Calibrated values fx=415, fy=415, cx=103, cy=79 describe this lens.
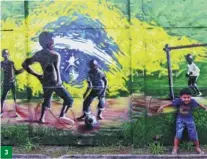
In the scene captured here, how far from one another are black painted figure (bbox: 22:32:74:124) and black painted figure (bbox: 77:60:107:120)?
0.90ft

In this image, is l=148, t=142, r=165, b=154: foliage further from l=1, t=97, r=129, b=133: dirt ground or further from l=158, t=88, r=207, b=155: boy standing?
l=1, t=97, r=129, b=133: dirt ground

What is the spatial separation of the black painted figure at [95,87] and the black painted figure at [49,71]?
0.90ft

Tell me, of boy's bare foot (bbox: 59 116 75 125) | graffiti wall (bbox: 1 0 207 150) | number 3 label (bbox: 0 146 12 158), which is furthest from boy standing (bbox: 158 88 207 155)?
number 3 label (bbox: 0 146 12 158)

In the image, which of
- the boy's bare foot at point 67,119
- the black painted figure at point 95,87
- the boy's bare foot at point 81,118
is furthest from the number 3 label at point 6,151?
the black painted figure at point 95,87

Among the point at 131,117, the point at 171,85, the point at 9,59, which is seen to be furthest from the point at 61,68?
the point at 171,85

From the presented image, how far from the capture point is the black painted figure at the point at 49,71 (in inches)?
260

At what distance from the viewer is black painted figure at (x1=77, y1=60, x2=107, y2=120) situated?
6.56 meters

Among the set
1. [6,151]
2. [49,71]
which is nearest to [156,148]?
[49,71]

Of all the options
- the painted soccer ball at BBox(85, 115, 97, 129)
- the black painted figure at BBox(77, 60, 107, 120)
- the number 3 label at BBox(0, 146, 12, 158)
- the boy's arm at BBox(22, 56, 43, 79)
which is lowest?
the number 3 label at BBox(0, 146, 12, 158)

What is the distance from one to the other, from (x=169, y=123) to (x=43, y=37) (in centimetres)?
241

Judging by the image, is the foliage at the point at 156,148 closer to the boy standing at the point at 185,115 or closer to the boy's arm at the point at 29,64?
the boy standing at the point at 185,115

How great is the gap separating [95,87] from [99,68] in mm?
309

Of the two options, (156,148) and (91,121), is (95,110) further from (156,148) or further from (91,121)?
(156,148)

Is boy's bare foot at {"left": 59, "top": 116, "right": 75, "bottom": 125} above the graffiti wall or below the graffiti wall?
below
